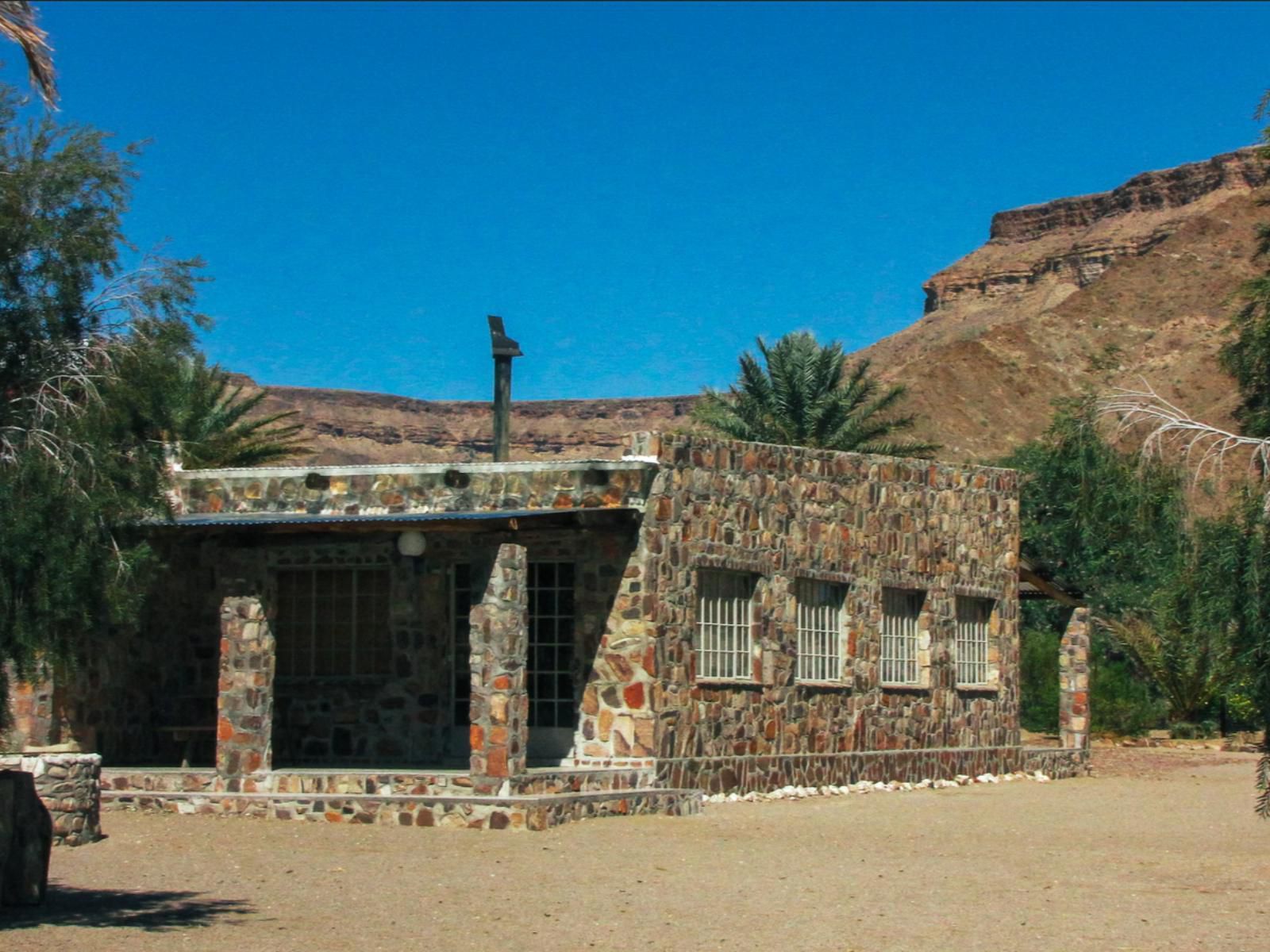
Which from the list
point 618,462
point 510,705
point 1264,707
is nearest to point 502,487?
point 618,462

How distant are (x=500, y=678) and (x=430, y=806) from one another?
123 centimetres

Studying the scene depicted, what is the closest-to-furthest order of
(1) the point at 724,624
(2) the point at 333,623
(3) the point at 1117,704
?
(1) the point at 724,624, (2) the point at 333,623, (3) the point at 1117,704

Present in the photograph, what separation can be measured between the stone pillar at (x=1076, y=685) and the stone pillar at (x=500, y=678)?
35.1 ft

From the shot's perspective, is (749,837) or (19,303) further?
(749,837)

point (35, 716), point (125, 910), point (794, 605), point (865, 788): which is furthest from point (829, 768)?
point (125, 910)

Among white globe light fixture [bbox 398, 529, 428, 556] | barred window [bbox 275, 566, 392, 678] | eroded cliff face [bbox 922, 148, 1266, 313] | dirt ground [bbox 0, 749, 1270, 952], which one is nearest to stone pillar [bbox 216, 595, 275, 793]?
dirt ground [bbox 0, 749, 1270, 952]

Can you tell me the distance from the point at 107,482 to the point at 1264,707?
22.1ft

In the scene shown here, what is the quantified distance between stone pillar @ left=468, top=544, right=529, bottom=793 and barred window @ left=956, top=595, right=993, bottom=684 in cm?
804

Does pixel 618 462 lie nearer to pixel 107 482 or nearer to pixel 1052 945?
pixel 107 482

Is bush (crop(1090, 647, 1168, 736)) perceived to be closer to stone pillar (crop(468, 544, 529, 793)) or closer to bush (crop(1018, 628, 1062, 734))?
bush (crop(1018, 628, 1062, 734))

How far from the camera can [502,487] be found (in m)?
17.9

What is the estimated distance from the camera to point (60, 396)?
10.3 metres

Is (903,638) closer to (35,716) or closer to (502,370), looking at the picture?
(502,370)

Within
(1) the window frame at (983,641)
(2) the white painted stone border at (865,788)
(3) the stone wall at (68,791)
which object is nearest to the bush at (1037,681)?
(2) the white painted stone border at (865,788)
